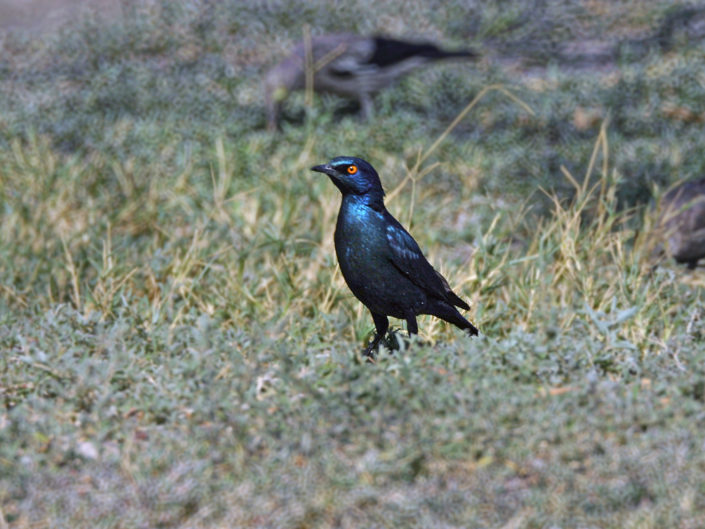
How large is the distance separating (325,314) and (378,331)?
1.48ft

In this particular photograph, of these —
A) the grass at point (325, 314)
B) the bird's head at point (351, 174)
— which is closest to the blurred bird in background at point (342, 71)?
the grass at point (325, 314)

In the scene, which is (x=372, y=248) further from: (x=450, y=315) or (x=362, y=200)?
(x=450, y=315)

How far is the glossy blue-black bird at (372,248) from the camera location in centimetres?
416

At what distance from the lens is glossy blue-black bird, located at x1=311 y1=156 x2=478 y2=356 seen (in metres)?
4.16

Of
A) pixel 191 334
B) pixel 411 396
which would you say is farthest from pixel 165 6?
pixel 411 396

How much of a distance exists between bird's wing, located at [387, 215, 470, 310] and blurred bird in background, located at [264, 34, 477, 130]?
479cm

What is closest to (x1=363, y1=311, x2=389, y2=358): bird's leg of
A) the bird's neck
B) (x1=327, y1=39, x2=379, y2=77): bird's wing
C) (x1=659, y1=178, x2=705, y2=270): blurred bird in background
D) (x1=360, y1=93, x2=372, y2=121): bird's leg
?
the bird's neck

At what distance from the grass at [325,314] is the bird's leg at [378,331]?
19 centimetres

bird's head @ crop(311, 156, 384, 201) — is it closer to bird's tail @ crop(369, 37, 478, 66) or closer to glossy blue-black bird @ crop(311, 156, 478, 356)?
glossy blue-black bird @ crop(311, 156, 478, 356)

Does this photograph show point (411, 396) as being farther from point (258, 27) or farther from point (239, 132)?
point (258, 27)

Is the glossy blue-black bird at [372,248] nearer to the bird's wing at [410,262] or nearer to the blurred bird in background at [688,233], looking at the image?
the bird's wing at [410,262]

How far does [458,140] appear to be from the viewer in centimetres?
855

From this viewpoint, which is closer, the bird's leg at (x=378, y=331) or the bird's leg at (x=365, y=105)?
the bird's leg at (x=378, y=331)

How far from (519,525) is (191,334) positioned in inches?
71.1
